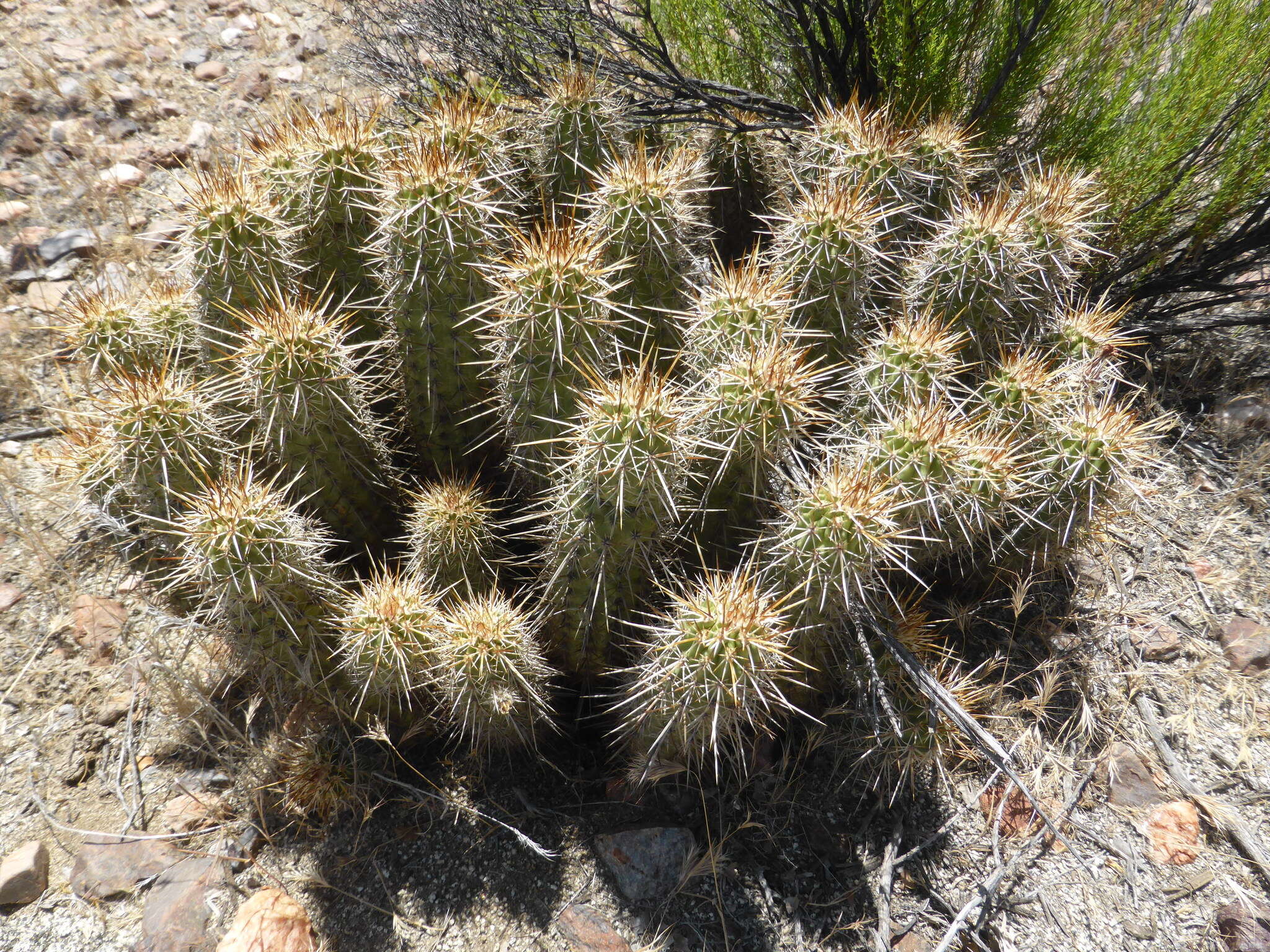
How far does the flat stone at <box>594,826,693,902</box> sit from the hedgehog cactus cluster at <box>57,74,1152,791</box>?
244mm

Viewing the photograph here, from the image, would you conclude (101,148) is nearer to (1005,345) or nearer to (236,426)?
(236,426)

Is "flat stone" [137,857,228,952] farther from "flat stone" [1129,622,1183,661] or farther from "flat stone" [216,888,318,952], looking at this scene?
"flat stone" [1129,622,1183,661]

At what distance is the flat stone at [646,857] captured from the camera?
2.19 meters

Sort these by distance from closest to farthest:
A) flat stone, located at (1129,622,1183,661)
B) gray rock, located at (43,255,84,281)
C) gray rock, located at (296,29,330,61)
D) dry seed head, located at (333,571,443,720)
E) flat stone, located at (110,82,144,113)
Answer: dry seed head, located at (333,571,443,720)
flat stone, located at (1129,622,1183,661)
gray rock, located at (43,255,84,281)
flat stone, located at (110,82,144,113)
gray rock, located at (296,29,330,61)

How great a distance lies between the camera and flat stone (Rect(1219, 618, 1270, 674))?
2.86 m

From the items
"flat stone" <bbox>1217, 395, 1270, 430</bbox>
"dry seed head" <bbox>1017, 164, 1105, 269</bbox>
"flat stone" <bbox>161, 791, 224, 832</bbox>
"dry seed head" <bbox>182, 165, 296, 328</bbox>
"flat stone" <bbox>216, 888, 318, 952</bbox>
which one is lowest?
"flat stone" <bbox>161, 791, 224, 832</bbox>

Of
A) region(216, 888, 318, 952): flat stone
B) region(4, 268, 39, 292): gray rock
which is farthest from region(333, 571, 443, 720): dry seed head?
region(4, 268, 39, 292): gray rock

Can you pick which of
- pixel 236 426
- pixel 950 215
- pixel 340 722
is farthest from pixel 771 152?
pixel 340 722

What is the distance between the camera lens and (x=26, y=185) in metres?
4.20

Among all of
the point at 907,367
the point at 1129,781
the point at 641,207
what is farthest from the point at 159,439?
the point at 1129,781

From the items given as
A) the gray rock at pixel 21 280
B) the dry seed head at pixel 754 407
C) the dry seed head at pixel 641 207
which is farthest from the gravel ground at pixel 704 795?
the dry seed head at pixel 641 207

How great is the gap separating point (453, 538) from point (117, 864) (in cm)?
139

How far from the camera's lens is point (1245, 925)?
Answer: 2.23 m

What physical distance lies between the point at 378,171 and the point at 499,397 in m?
0.88
